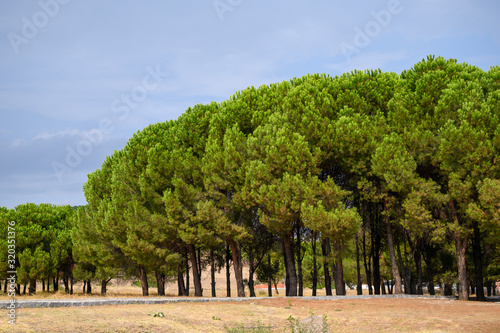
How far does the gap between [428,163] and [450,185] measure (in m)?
3.02

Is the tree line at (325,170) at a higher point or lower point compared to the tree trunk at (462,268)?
higher

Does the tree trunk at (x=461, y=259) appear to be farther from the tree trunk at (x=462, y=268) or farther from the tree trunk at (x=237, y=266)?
the tree trunk at (x=237, y=266)

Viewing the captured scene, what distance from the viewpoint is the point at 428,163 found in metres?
30.4

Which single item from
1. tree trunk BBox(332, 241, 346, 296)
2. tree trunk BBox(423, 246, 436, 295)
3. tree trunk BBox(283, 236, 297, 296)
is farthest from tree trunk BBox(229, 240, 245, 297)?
tree trunk BBox(423, 246, 436, 295)

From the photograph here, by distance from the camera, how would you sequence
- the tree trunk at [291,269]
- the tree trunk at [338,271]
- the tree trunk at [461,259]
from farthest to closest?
the tree trunk at [291,269] → the tree trunk at [338,271] → the tree trunk at [461,259]

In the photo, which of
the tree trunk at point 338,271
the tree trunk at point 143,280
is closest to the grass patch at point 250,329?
the tree trunk at point 338,271

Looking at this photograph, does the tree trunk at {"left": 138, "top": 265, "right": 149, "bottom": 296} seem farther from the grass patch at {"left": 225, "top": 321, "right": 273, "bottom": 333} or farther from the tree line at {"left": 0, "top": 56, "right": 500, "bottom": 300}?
the grass patch at {"left": 225, "top": 321, "right": 273, "bottom": 333}

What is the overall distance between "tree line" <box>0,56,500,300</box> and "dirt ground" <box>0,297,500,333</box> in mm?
7745

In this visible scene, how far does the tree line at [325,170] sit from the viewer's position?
27594mm

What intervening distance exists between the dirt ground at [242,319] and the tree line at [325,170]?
774 centimetres

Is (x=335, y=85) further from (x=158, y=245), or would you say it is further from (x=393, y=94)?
(x=158, y=245)

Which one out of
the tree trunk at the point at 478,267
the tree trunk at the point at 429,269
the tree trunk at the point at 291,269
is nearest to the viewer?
the tree trunk at the point at 291,269

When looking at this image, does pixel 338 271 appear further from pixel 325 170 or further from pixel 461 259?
pixel 461 259

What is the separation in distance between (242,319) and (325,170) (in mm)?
16960
